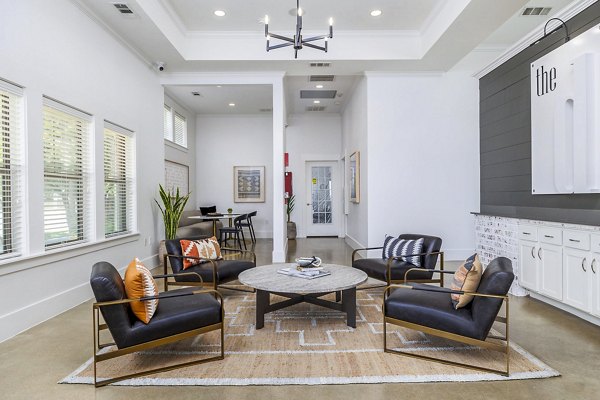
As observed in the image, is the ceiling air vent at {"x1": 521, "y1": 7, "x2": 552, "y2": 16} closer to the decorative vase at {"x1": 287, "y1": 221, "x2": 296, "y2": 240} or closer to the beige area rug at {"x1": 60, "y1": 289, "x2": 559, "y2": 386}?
the beige area rug at {"x1": 60, "y1": 289, "x2": 559, "y2": 386}

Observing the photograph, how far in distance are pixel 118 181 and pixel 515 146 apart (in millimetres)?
5397

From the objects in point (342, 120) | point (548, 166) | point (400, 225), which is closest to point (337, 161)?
point (342, 120)

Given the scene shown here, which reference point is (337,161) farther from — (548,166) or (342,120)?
(548,166)

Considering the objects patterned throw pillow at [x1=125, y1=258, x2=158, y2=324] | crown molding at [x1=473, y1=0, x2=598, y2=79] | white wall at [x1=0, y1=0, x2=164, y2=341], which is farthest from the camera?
crown molding at [x1=473, y1=0, x2=598, y2=79]

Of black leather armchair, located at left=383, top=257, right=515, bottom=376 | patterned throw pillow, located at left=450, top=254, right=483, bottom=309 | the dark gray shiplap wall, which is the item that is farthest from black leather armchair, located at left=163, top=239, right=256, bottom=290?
the dark gray shiplap wall

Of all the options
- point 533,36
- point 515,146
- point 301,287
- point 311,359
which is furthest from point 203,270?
point 533,36

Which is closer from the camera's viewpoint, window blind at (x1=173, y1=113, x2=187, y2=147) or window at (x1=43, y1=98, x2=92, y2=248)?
window at (x1=43, y1=98, x2=92, y2=248)

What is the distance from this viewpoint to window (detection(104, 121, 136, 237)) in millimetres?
4434

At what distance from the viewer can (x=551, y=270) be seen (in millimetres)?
3506

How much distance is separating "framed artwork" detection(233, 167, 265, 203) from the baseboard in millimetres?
5659

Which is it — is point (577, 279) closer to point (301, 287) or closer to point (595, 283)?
point (595, 283)

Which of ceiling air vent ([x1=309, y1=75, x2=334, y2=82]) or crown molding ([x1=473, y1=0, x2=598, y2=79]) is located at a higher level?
ceiling air vent ([x1=309, y1=75, x2=334, y2=82])

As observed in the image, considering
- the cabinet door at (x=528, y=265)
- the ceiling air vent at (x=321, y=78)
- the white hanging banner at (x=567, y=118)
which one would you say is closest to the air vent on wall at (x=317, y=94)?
the ceiling air vent at (x=321, y=78)

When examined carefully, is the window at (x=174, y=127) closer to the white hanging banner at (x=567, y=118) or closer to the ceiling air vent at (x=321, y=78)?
the ceiling air vent at (x=321, y=78)
